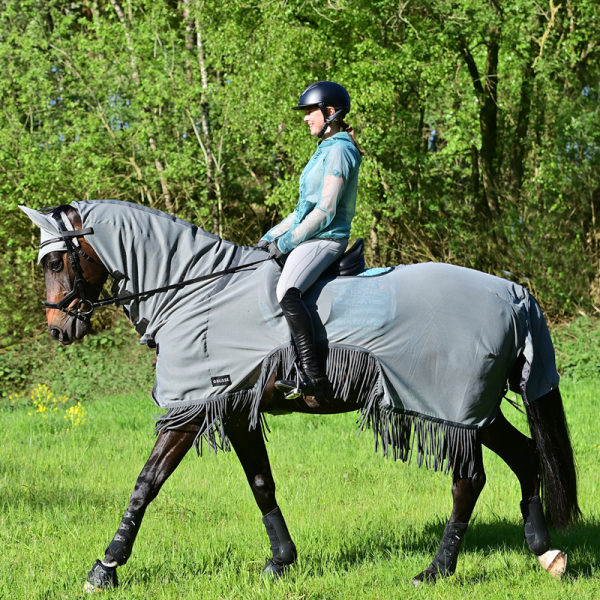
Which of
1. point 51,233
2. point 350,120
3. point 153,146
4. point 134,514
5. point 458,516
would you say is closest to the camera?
point 134,514

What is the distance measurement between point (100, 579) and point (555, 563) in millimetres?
2576

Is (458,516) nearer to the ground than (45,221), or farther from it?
nearer to the ground

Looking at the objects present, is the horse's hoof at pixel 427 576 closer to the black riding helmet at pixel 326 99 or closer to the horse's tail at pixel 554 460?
the horse's tail at pixel 554 460

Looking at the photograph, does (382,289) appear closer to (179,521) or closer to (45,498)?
(179,521)

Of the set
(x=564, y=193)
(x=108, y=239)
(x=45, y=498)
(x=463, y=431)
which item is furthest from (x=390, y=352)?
(x=564, y=193)

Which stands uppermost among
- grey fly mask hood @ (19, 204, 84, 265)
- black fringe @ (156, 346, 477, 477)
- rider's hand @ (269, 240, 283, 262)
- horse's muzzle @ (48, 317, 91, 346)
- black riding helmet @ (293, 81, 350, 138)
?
black riding helmet @ (293, 81, 350, 138)

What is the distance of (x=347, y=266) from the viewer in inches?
161

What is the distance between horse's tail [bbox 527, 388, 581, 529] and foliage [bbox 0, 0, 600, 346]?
28.7 feet

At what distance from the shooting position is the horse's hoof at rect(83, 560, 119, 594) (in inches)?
152

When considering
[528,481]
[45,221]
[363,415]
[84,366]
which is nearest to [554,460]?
[528,481]

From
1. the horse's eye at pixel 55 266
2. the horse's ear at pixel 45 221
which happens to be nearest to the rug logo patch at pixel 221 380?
the horse's eye at pixel 55 266

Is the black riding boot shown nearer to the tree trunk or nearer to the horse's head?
the horse's head

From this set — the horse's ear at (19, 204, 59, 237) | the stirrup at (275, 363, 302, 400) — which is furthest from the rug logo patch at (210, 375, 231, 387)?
the horse's ear at (19, 204, 59, 237)

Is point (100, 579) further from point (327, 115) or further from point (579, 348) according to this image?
point (579, 348)
